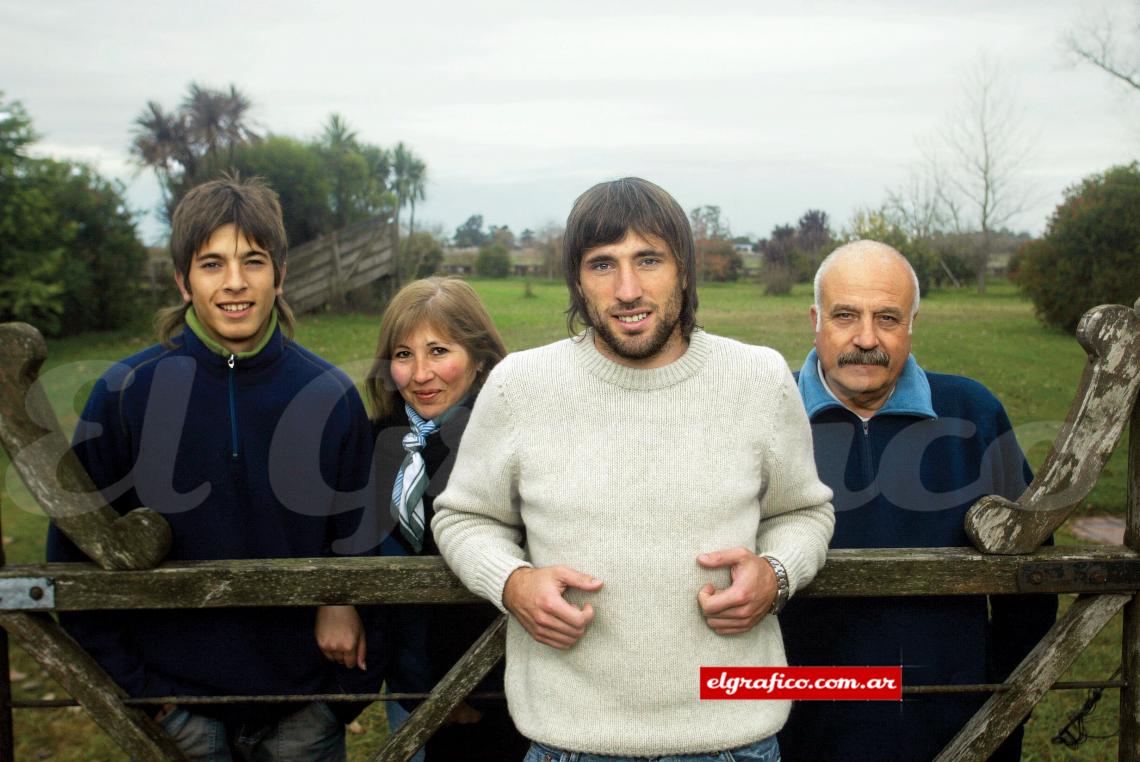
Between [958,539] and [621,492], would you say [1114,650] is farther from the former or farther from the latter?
[621,492]

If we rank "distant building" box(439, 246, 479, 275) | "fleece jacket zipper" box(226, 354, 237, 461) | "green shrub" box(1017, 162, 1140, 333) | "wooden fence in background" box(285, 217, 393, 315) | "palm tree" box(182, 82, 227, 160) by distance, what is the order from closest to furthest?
"fleece jacket zipper" box(226, 354, 237, 461)
"green shrub" box(1017, 162, 1140, 333)
"distant building" box(439, 246, 479, 275)
"wooden fence in background" box(285, 217, 393, 315)
"palm tree" box(182, 82, 227, 160)

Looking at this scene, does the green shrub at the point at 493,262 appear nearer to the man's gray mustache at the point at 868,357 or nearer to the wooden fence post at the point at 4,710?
the man's gray mustache at the point at 868,357

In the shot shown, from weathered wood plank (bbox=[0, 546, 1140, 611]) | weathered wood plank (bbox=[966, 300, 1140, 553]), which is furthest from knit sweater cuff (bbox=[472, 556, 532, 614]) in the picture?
weathered wood plank (bbox=[966, 300, 1140, 553])

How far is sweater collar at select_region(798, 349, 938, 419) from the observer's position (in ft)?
8.34

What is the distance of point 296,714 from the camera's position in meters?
2.51

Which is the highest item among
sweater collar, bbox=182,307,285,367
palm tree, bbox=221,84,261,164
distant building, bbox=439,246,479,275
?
palm tree, bbox=221,84,261,164

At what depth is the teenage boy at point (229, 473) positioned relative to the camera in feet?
7.68

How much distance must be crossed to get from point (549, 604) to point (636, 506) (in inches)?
10.3

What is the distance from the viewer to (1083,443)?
2156mm

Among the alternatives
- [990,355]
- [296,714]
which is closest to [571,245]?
[296,714]

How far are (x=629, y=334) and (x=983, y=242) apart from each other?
105 ft

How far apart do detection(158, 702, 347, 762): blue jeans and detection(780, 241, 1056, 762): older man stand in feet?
4.13

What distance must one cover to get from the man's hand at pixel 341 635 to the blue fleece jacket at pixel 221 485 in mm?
36

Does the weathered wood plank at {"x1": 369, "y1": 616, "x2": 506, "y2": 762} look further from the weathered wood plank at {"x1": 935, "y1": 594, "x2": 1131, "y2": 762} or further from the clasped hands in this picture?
the weathered wood plank at {"x1": 935, "y1": 594, "x2": 1131, "y2": 762}
